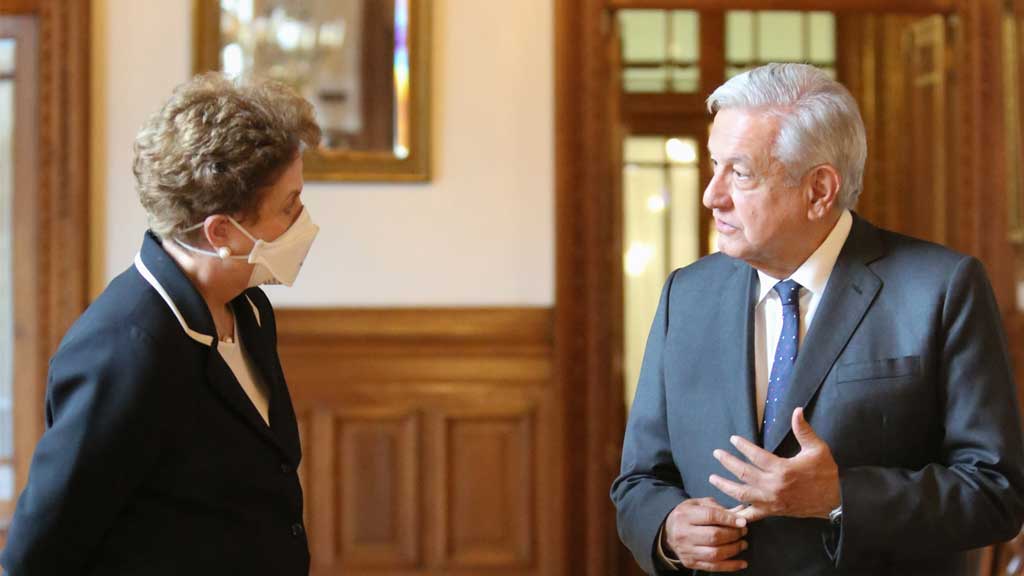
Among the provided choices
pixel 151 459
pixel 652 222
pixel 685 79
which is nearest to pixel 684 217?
pixel 652 222

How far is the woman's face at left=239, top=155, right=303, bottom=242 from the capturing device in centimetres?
197

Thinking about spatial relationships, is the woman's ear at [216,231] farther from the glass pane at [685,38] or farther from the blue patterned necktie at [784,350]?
the glass pane at [685,38]

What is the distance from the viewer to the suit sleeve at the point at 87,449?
1697mm

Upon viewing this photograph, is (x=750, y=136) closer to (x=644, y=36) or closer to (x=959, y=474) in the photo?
(x=959, y=474)

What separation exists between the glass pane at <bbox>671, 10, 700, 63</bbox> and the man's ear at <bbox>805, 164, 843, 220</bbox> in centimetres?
480

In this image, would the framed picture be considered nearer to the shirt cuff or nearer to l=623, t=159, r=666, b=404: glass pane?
the shirt cuff

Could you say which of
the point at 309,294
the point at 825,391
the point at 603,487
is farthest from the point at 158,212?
the point at 603,487

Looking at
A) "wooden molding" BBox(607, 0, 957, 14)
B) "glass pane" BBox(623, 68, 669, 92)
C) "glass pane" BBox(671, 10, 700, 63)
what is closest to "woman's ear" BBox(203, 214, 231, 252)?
"wooden molding" BBox(607, 0, 957, 14)

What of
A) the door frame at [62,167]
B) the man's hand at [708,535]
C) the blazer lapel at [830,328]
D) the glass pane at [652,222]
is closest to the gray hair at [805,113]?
the blazer lapel at [830,328]

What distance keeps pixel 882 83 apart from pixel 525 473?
3221 mm

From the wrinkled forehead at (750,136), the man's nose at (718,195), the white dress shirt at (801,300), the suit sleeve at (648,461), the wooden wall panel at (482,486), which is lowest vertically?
the wooden wall panel at (482,486)

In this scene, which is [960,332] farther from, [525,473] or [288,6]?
[288,6]

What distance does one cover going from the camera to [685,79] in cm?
659

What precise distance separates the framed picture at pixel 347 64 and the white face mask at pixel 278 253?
2151 millimetres
